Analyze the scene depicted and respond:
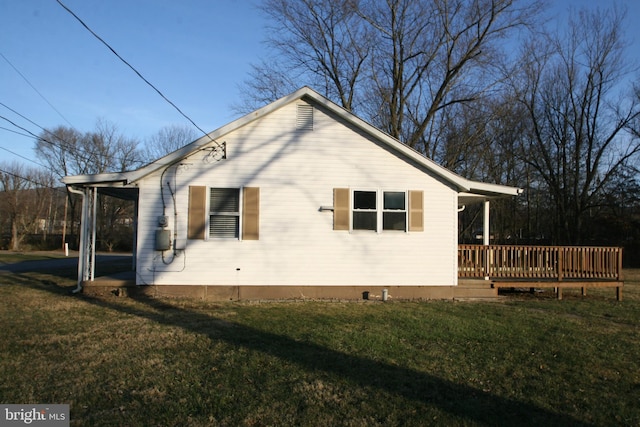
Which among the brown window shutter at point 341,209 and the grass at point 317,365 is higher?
the brown window shutter at point 341,209

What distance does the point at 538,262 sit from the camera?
41.5ft

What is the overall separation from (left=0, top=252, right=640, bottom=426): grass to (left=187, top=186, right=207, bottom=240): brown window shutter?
1899 millimetres

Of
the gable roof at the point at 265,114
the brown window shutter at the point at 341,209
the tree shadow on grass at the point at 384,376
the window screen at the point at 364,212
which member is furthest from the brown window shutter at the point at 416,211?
the tree shadow on grass at the point at 384,376

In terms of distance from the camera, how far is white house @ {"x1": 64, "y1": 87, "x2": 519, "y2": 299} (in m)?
11.1

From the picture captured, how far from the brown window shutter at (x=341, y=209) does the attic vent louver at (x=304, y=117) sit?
1698mm

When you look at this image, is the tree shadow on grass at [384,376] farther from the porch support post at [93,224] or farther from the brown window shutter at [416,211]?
the brown window shutter at [416,211]

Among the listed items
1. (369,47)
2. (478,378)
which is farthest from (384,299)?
(369,47)

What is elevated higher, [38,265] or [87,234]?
[87,234]

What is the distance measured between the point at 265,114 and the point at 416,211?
14.3 feet

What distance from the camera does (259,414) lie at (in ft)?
14.0

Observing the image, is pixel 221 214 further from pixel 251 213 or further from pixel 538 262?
pixel 538 262

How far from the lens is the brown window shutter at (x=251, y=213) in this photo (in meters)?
11.2

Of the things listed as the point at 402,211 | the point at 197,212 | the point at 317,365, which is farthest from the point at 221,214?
the point at 317,365

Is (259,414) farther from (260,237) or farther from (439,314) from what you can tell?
(260,237)
